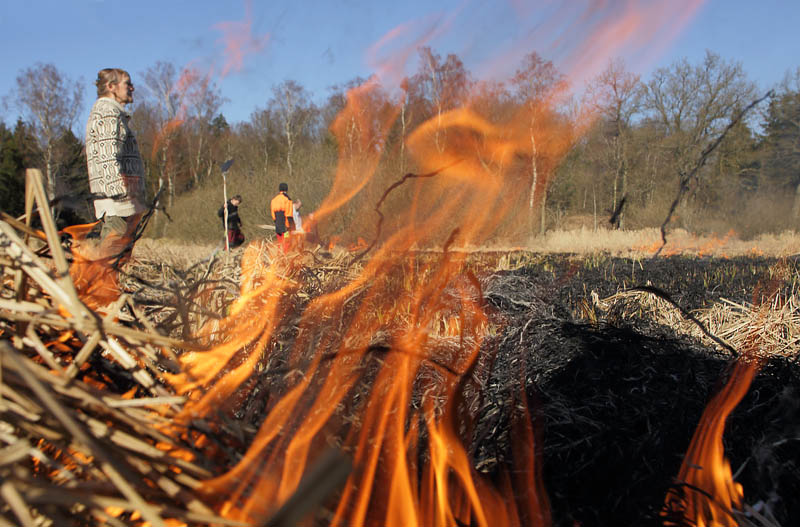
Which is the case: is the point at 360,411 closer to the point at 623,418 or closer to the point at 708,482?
the point at 623,418

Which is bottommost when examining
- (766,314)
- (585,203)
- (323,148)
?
(766,314)

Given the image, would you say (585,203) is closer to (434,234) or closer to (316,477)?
(434,234)

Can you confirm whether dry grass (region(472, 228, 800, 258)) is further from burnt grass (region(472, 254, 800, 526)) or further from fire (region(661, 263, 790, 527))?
fire (region(661, 263, 790, 527))

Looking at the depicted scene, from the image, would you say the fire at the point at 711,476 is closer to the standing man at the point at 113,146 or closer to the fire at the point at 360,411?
the fire at the point at 360,411

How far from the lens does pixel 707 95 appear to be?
17453mm

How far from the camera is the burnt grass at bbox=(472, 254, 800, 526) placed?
1.53 m

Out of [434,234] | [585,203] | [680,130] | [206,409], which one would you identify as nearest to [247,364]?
[206,409]

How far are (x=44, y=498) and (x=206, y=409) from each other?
0.41 m

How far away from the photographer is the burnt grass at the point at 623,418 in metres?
1.53

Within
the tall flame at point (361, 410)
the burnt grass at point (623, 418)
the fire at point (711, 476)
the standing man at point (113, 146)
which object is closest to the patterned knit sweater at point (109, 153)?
the standing man at point (113, 146)

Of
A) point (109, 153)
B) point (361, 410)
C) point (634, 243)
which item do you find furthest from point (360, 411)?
point (634, 243)

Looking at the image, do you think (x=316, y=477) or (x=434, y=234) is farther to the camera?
(x=434, y=234)

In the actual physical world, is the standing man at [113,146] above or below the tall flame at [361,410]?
above

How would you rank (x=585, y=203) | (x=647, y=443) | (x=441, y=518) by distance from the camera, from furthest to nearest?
1. (x=585, y=203)
2. (x=647, y=443)
3. (x=441, y=518)
